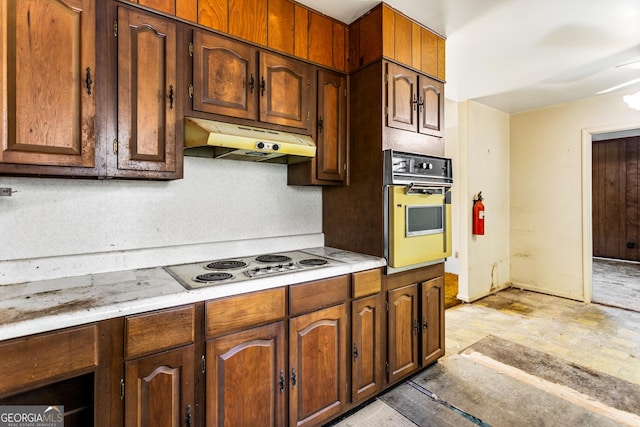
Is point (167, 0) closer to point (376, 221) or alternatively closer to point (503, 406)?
point (376, 221)

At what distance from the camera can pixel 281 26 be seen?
206cm

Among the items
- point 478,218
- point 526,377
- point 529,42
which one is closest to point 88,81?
point 529,42

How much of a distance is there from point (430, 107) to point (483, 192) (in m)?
2.29

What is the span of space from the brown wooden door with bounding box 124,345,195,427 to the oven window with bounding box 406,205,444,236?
1558mm

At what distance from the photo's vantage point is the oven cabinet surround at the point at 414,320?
2.18 metres

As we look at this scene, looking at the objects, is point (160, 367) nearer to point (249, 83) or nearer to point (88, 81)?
point (88, 81)

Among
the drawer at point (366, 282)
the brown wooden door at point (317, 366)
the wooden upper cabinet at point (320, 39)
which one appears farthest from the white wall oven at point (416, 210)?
the wooden upper cabinet at point (320, 39)

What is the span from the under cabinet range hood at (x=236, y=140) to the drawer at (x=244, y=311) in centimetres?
80

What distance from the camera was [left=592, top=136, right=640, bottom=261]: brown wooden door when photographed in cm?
608

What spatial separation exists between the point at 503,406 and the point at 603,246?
6.67 meters

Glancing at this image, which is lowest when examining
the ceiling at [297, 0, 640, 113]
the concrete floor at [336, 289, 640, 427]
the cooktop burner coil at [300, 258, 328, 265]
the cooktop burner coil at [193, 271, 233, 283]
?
the concrete floor at [336, 289, 640, 427]

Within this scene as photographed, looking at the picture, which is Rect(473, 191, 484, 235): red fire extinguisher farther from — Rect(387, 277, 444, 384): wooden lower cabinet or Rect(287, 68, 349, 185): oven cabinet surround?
Rect(287, 68, 349, 185): oven cabinet surround

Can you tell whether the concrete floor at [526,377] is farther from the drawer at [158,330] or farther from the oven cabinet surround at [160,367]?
the drawer at [158,330]

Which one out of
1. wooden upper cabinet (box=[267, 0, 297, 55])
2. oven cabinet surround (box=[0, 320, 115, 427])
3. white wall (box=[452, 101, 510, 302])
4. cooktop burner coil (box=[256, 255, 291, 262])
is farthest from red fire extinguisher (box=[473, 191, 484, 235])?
oven cabinet surround (box=[0, 320, 115, 427])
